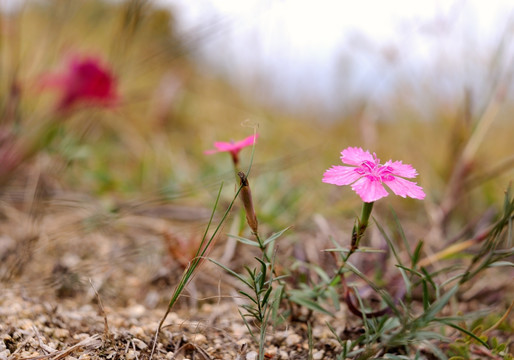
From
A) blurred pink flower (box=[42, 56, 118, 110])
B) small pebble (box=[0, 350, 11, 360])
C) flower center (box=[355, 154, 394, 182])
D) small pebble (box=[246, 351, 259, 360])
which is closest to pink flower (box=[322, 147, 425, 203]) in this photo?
flower center (box=[355, 154, 394, 182])

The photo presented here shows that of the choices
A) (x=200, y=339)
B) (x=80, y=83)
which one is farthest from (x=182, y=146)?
(x=200, y=339)

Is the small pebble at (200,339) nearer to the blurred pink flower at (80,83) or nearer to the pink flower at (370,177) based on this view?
the pink flower at (370,177)

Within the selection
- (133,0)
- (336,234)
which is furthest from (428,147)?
(133,0)

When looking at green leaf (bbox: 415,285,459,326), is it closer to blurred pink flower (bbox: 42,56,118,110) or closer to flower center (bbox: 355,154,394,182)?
flower center (bbox: 355,154,394,182)

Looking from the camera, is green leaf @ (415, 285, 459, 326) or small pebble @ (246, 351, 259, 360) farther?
small pebble @ (246, 351, 259, 360)

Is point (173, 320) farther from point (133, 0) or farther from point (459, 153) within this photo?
point (459, 153)

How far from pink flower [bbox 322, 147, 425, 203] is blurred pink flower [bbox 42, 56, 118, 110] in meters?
0.86

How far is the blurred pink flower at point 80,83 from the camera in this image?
1.23m

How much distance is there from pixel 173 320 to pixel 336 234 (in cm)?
51

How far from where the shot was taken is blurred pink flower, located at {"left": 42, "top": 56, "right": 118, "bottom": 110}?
1.23 m

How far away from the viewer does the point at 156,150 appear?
1669 millimetres

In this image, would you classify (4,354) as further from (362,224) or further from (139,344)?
(362,224)

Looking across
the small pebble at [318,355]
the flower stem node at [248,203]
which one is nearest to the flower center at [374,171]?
the flower stem node at [248,203]

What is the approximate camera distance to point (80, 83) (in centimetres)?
125
